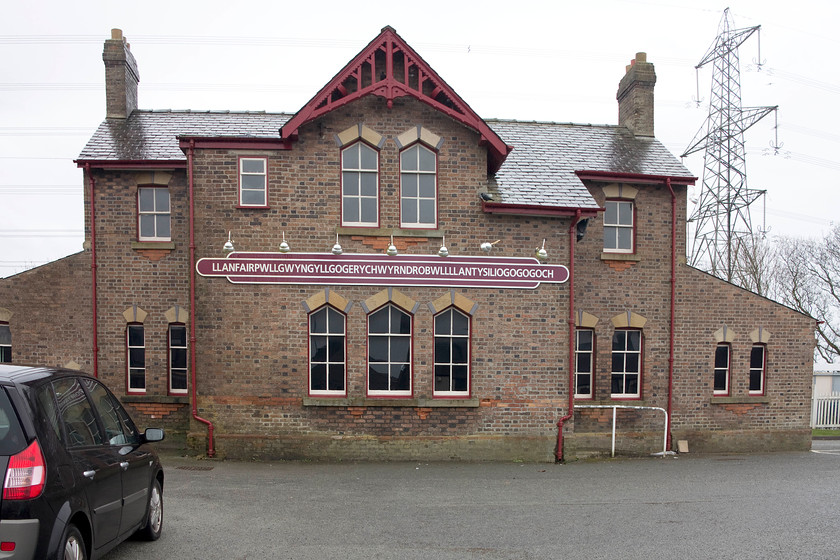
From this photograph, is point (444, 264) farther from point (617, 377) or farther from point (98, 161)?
point (98, 161)

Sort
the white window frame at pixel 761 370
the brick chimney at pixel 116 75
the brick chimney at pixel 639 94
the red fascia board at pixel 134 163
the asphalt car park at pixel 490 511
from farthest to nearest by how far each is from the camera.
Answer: the brick chimney at pixel 639 94, the brick chimney at pixel 116 75, the white window frame at pixel 761 370, the red fascia board at pixel 134 163, the asphalt car park at pixel 490 511

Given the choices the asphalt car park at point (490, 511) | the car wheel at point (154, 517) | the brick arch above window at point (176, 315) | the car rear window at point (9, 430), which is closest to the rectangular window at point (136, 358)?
the brick arch above window at point (176, 315)

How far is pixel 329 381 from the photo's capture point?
37.6 feet

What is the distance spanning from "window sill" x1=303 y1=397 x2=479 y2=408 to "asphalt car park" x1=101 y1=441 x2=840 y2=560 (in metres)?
1.17

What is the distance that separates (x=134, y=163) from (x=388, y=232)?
6.05m

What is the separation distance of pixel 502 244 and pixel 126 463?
327 inches

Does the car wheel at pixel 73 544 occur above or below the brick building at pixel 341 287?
below

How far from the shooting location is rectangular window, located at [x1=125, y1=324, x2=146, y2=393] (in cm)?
1276

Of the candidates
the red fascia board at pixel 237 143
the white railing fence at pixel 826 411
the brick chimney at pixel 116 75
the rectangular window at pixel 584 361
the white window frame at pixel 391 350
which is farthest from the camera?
the white railing fence at pixel 826 411

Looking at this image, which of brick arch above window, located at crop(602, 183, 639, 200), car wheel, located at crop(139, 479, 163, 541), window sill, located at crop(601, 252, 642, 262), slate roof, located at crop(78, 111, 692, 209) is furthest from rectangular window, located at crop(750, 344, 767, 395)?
car wheel, located at crop(139, 479, 163, 541)

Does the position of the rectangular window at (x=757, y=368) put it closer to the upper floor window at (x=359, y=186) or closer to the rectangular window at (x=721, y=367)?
the rectangular window at (x=721, y=367)

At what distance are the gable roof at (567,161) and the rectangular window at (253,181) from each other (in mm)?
4794

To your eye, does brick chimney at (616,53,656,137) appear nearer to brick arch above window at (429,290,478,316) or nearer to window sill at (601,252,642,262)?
window sill at (601,252,642,262)

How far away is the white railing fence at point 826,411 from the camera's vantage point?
59.4ft
